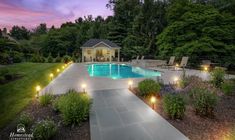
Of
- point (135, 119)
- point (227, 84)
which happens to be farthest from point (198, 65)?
point (135, 119)

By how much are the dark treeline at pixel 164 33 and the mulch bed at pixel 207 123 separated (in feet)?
38.5

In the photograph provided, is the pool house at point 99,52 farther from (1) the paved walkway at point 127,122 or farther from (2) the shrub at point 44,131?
(2) the shrub at point 44,131

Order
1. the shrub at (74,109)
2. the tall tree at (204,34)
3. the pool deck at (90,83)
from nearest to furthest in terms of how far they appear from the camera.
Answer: the shrub at (74,109) → the pool deck at (90,83) → the tall tree at (204,34)

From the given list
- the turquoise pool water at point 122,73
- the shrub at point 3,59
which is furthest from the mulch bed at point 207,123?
the shrub at point 3,59

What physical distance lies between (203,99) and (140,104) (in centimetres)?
189

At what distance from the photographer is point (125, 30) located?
116 ft

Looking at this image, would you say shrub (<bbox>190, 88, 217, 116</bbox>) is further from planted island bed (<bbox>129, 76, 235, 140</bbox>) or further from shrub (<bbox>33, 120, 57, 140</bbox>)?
shrub (<bbox>33, 120, 57, 140</bbox>)

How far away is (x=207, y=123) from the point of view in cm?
466

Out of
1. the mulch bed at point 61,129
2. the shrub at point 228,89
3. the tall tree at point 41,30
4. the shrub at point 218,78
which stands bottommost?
the mulch bed at point 61,129

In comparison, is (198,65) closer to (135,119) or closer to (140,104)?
(140,104)

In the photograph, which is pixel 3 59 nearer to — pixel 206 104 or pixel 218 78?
pixel 218 78

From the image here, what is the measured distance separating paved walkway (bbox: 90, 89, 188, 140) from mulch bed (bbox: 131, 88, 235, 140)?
232mm

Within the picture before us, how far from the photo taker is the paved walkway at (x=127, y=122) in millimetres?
4022

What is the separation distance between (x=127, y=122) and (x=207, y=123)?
6.65ft
